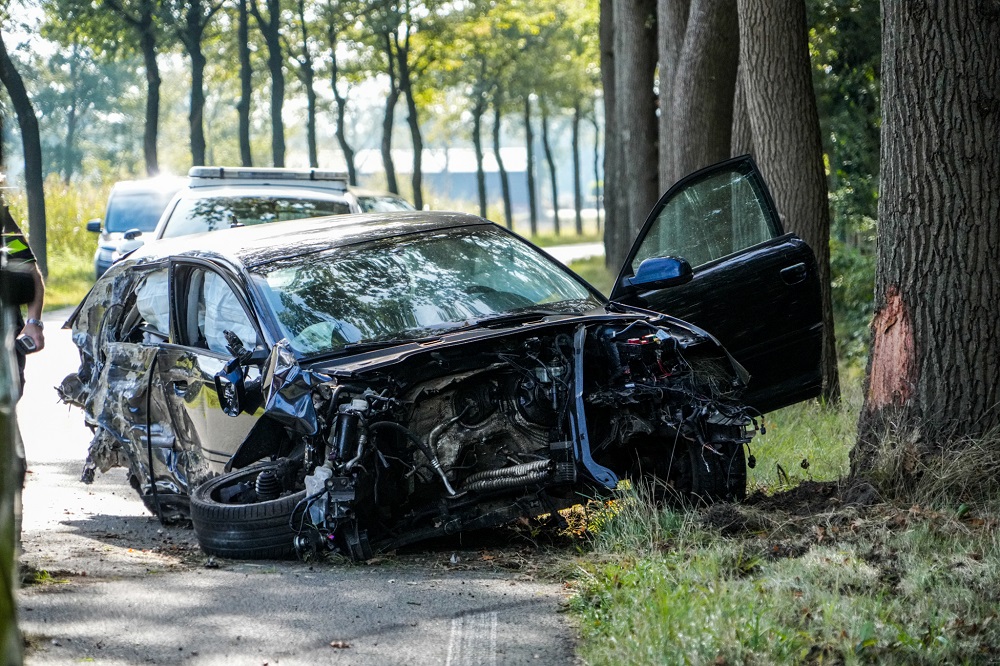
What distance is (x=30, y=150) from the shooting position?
79.7 feet

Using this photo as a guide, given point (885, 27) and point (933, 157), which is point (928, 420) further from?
point (885, 27)

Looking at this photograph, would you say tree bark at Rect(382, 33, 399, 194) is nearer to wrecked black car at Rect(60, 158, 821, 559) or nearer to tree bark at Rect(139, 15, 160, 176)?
tree bark at Rect(139, 15, 160, 176)

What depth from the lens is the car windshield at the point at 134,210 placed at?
18281 millimetres

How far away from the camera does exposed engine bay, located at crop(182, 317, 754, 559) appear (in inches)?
218

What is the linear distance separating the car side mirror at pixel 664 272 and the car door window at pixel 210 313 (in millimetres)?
2076

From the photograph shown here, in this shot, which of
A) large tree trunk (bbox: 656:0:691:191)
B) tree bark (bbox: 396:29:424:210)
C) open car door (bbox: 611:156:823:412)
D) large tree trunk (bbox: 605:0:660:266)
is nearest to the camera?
open car door (bbox: 611:156:823:412)

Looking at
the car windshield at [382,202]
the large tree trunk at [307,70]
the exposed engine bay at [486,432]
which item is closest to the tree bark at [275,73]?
the large tree trunk at [307,70]

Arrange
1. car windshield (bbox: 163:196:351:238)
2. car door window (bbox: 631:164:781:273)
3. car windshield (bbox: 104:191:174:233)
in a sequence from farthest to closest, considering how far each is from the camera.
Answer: car windshield (bbox: 104:191:174:233) → car windshield (bbox: 163:196:351:238) → car door window (bbox: 631:164:781:273)

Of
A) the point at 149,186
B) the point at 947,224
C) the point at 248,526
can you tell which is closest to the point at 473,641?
the point at 248,526

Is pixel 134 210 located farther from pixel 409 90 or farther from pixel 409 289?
pixel 409 90

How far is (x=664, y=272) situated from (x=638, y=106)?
35.5 ft

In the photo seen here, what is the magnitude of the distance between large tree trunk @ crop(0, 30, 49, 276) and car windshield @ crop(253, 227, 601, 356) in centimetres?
1827

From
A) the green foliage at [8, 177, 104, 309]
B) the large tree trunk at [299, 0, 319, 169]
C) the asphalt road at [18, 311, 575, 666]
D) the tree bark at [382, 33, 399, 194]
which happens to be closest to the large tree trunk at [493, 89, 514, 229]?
the tree bark at [382, 33, 399, 194]

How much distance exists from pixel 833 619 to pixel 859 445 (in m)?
2.24
